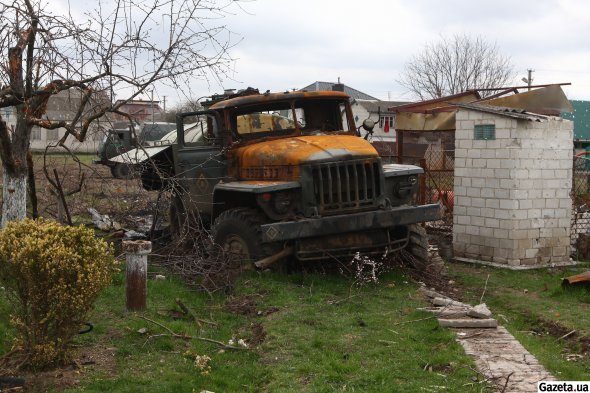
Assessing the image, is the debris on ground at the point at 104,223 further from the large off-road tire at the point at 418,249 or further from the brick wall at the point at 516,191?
the brick wall at the point at 516,191

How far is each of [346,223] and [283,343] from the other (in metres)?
2.49

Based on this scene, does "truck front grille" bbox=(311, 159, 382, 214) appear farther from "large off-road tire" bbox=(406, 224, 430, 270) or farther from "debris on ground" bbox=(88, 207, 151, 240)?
"debris on ground" bbox=(88, 207, 151, 240)

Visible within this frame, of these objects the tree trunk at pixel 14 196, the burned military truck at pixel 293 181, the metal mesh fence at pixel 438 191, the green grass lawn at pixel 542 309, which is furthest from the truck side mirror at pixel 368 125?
the tree trunk at pixel 14 196

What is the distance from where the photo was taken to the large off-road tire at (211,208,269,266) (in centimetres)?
889

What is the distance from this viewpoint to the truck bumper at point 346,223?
8359 millimetres

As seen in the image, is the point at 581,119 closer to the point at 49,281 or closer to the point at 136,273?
the point at 136,273

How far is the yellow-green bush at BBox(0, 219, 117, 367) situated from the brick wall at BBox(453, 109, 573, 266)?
6599mm

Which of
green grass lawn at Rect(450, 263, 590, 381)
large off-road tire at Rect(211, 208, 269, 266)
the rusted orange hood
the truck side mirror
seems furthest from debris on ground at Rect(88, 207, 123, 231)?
green grass lawn at Rect(450, 263, 590, 381)

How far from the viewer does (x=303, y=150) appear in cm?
888

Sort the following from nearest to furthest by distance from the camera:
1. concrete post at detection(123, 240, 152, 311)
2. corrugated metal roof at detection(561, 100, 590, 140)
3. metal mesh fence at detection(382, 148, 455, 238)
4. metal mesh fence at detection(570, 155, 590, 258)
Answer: concrete post at detection(123, 240, 152, 311) < metal mesh fence at detection(570, 155, 590, 258) < metal mesh fence at detection(382, 148, 455, 238) < corrugated metal roof at detection(561, 100, 590, 140)

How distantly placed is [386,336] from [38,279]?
302 centimetres

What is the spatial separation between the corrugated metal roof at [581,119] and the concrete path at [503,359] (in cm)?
2971

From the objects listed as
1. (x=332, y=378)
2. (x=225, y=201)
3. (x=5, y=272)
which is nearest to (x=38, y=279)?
(x=5, y=272)

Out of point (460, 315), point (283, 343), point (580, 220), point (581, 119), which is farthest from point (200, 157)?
point (581, 119)
